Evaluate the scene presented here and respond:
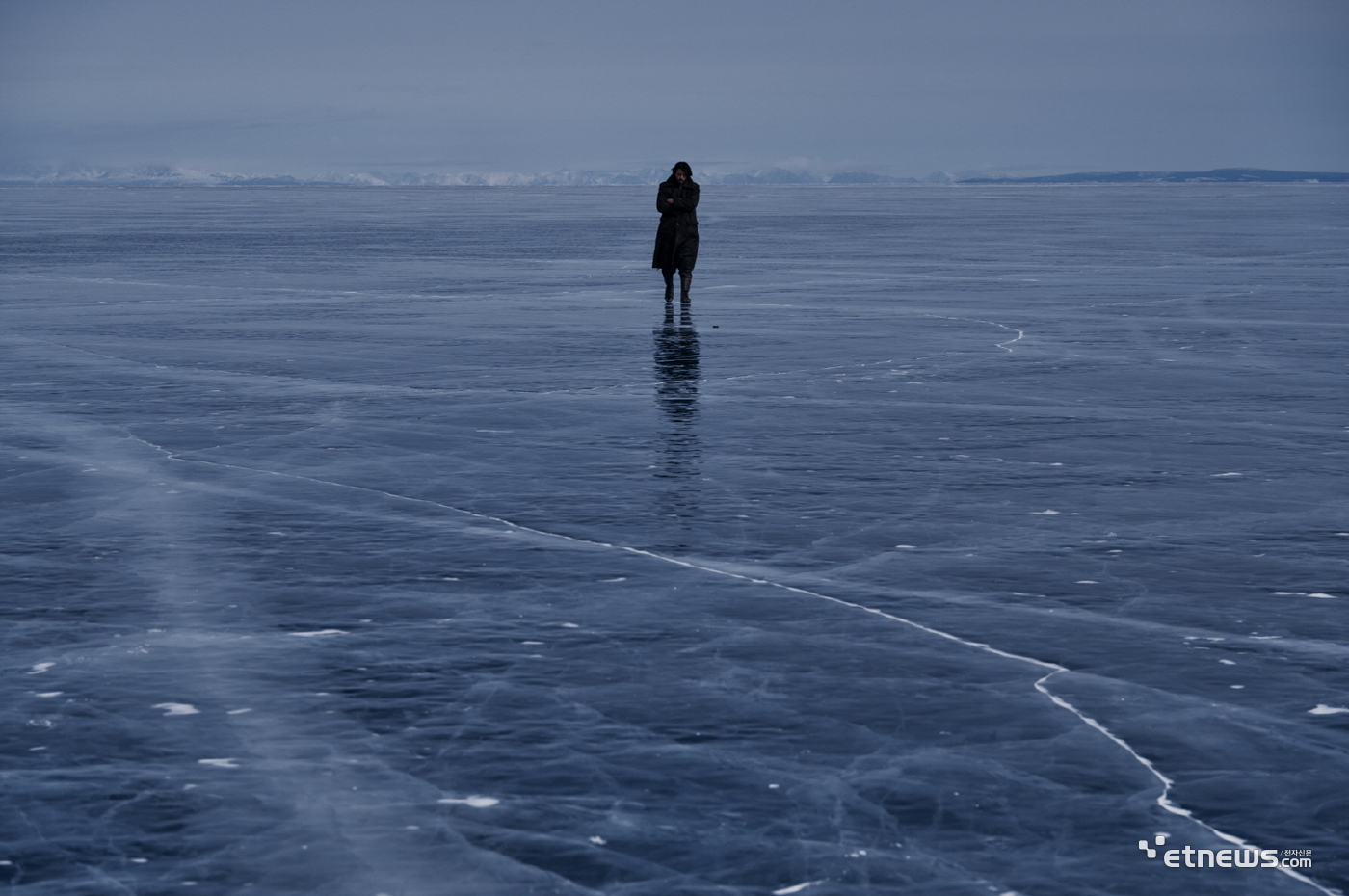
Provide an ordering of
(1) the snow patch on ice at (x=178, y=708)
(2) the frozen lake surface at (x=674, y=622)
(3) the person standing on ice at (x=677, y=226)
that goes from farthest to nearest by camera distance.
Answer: (3) the person standing on ice at (x=677, y=226) < (1) the snow patch on ice at (x=178, y=708) < (2) the frozen lake surface at (x=674, y=622)

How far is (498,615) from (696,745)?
178 centimetres

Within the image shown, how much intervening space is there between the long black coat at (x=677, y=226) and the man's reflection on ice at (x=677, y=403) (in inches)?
38.7

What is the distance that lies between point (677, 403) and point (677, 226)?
8059 mm

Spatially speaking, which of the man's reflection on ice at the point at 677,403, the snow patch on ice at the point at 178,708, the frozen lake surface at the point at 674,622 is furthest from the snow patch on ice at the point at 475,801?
the man's reflection on ice at the point at 677,403

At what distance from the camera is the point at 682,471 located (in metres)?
10.4

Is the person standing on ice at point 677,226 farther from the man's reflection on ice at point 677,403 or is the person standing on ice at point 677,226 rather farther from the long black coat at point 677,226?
the man's reflection on ice at point 677,403

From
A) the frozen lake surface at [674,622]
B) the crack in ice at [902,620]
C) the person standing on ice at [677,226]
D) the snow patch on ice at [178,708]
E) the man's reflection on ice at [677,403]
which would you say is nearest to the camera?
the frozen lake surface at [674,622]

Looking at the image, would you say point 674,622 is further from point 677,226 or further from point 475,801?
point 677,226

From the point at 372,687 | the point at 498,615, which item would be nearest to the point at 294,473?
the point at 498,615

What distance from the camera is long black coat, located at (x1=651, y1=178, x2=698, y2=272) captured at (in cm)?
2050

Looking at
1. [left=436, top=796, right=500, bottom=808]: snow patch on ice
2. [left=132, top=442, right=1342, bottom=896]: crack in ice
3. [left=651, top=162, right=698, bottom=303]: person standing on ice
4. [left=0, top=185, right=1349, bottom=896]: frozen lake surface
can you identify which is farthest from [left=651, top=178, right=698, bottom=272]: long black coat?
[left=436, top=796, right=500, bottom=808]: snow patch on ice

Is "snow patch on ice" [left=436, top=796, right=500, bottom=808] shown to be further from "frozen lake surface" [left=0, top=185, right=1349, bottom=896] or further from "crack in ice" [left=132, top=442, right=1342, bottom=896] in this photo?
"crack in ice" [left=132, top=442, right=1342, bottom=896]

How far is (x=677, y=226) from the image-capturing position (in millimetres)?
21156

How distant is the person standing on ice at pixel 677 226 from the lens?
20453 mm
